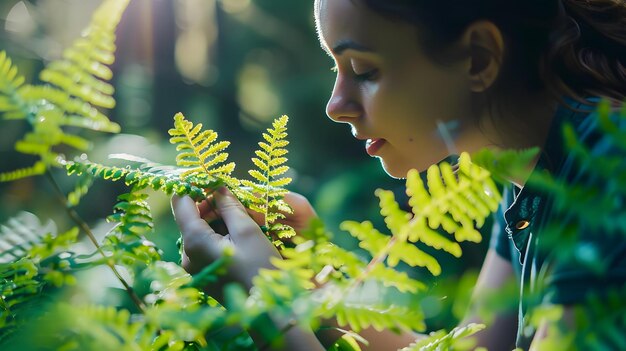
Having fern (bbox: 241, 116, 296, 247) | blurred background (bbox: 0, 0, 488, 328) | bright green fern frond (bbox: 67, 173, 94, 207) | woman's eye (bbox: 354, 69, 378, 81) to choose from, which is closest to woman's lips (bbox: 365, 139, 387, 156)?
woman's eye (bbox: 354, 69, 378, 81)

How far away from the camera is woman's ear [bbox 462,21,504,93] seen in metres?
0.96

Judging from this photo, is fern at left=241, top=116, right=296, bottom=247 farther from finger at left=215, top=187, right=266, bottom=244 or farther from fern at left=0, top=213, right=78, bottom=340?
fern at left=0, top=213, right=78, bottom=340

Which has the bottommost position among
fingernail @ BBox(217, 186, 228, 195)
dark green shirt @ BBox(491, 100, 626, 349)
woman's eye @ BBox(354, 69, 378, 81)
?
dark green shirt @ BBox(491, 100, 626, 349)

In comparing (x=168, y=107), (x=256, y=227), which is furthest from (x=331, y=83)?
(x=256, y=227)

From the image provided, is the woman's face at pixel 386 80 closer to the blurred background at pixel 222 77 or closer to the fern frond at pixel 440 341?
the fern frond at pixel 440 341

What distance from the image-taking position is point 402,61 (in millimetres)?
925

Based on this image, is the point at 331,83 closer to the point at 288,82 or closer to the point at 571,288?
the point at 288,82

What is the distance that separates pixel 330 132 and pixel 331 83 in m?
0.23

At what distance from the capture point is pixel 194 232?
23.6 inches

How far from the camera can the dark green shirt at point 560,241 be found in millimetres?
271

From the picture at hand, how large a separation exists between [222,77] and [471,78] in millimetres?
2169

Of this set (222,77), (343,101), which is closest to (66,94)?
(343,101)

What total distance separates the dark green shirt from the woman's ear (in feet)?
0.39

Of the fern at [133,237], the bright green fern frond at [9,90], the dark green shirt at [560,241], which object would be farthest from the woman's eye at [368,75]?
the bright green fern frond at [9,90]
